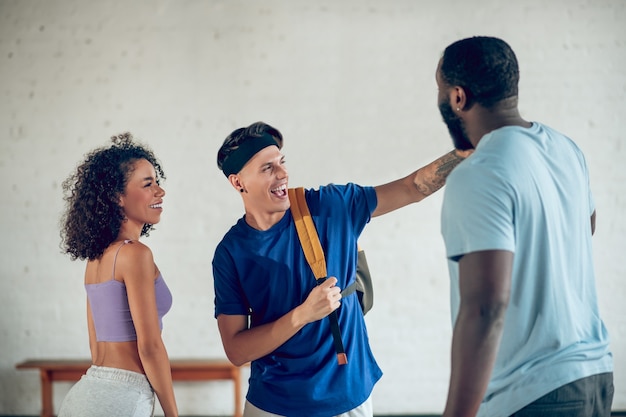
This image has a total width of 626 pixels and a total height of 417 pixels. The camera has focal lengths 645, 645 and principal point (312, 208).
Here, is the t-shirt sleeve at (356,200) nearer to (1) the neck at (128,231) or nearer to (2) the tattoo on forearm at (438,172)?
(2) the tattoo on forearm at (438,172)

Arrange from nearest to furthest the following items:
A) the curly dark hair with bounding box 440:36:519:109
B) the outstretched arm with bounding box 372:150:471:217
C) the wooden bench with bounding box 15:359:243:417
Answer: the curly dark hair with bounding box 440:36:519:109 → the outstretched arm with bounding box 372:150:471:217 → the wooden bench with bounding box 15:359:243:417

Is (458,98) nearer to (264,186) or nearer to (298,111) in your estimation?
(264,186)

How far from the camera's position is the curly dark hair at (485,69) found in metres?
1.45

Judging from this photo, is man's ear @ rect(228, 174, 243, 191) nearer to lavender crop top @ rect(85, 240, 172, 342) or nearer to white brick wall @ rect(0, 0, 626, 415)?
lavender crop top @ rect(85, 240, 172, 342)

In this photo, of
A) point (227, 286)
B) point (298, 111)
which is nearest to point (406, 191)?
point (227, 286)

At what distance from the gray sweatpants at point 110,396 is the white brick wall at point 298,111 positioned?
227 centimetres

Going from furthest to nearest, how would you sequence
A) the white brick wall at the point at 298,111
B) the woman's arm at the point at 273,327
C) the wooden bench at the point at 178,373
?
the white brick wall at the point at 298,111 < the wooden bench at the point at 178,373 < the woman's arm at the point at 273,327

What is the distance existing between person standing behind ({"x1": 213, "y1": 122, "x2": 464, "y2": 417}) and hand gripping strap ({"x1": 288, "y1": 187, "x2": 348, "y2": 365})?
0.03 metres

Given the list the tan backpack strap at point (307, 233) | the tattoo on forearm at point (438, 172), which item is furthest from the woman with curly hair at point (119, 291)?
the tattoo on forearm at point (438, 172)

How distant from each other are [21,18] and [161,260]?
1.93 m

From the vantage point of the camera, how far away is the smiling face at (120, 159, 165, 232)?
2.38 metres

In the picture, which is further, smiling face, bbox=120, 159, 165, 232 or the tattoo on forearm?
smiling face, bbox=120, 159, 165, 232

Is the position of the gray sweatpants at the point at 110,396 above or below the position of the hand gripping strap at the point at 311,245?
below

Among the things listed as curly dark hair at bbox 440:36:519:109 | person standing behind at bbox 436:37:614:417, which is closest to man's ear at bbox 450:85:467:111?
curly dark hair at bbox 440:36:519:109
